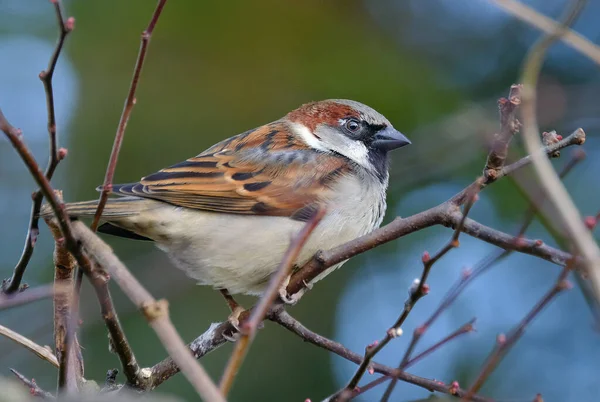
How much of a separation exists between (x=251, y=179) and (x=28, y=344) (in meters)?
1.49

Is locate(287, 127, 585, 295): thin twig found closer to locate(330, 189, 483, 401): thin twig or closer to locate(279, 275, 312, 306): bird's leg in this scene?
locate(330, 189, 483, 401): thin twig

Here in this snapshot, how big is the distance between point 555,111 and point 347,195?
130 centimetres

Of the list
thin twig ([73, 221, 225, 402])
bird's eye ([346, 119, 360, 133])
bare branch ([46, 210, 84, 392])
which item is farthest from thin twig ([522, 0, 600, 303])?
bird's eye ([346, 119, 360, 133])

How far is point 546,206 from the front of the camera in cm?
204

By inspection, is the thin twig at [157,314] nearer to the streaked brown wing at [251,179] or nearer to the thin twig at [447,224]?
the thin twig at [447,224]

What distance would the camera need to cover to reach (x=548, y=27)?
1.90m

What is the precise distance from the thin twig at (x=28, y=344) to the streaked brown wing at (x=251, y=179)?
0.95 m

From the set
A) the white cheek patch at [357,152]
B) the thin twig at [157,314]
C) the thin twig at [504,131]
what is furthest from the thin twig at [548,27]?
the white cheek patch at [357,152]

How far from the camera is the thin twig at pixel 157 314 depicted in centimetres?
130

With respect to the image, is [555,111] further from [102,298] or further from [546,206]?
[102,298]

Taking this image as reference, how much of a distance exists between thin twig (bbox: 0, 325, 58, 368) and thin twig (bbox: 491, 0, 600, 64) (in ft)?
5.74

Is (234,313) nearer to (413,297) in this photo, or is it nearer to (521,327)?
(413,297)

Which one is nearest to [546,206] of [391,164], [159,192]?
[159,192]

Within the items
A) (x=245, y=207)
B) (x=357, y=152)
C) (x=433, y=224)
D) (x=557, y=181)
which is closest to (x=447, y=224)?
(x=433, y=224)
